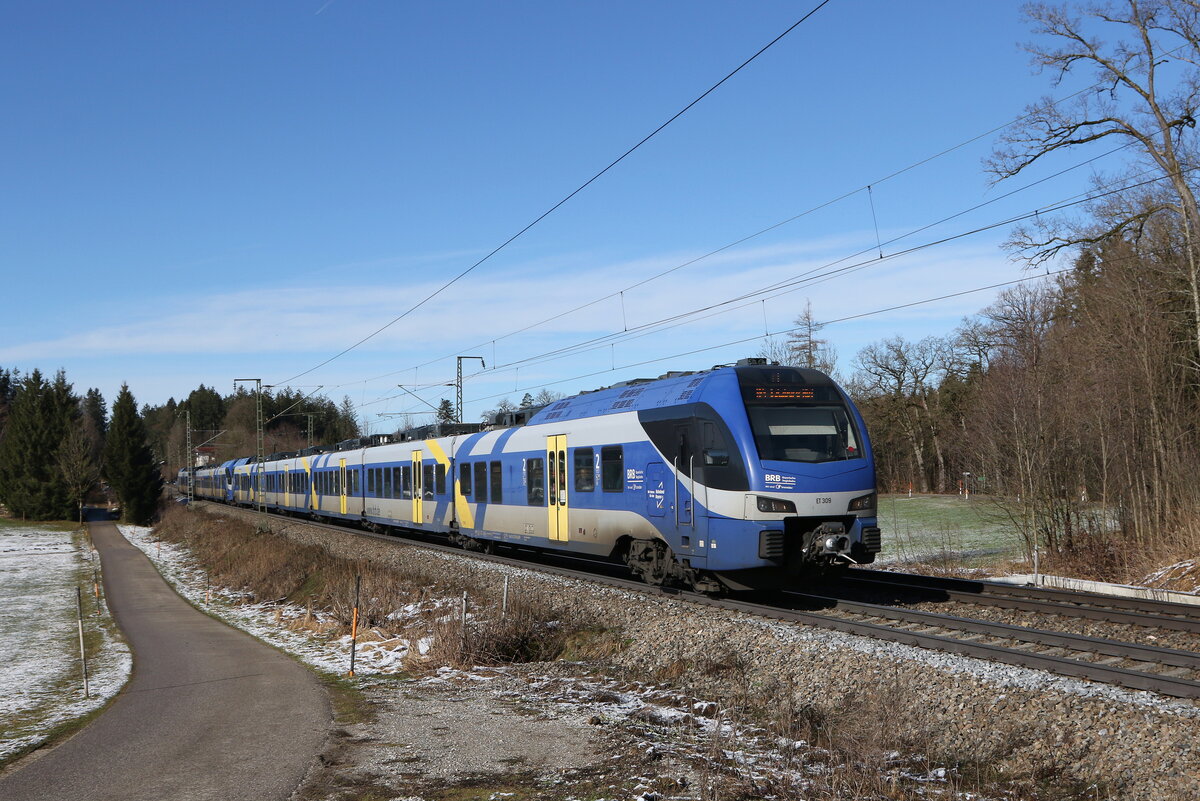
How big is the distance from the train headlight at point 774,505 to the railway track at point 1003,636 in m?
1.44

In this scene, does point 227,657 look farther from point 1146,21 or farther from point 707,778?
point 1146,21

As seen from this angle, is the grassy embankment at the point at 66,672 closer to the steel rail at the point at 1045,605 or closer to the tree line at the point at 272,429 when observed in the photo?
the steel rail at the point at 1045,605

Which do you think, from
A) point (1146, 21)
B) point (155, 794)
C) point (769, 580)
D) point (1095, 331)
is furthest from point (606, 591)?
point (1146, 21)

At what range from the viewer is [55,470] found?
65875mm

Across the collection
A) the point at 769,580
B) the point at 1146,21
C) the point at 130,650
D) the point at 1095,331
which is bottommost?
the point at 130,650

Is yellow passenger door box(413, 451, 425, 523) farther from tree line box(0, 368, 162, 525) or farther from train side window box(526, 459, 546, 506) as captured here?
tree line box(0, 368, 162, 525)

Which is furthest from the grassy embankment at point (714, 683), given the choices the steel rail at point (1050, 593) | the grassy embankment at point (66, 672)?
the steel rail at point (1050, 593)

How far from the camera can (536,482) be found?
20344mm

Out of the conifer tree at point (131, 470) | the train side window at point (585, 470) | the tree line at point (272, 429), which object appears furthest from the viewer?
the tree line at point (272, 429)

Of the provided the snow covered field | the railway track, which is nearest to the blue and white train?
the railway track

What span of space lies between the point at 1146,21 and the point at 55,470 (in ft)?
225

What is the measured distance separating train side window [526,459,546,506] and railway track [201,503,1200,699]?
3.79 meters

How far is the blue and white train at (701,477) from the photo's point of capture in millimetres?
13453

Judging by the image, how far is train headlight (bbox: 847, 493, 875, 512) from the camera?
45.1 ft
